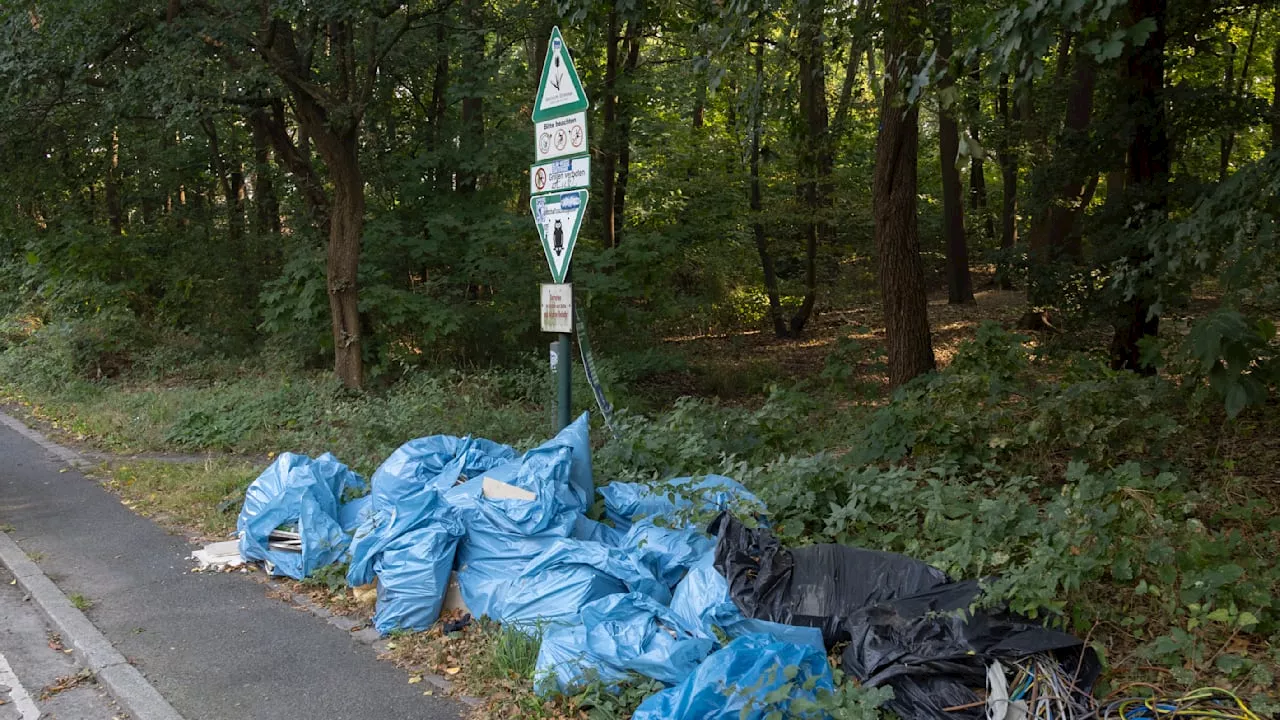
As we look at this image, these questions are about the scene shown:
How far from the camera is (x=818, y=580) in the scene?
417 cm

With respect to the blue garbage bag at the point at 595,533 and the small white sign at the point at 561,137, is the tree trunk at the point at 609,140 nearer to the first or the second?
the small white sign at the point at 561,137

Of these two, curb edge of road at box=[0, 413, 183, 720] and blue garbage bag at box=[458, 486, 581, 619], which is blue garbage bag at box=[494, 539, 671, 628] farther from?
curb edge of road at box=[0, 413, 183, 720]

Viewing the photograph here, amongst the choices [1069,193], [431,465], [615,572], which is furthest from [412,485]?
[1069,193]

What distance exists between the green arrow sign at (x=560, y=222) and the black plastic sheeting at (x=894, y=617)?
2.23m

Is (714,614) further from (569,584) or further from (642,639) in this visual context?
(569,584)

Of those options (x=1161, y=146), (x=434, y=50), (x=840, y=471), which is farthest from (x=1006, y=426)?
(x=434, y=50)

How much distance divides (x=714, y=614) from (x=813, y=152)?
826 centimetres

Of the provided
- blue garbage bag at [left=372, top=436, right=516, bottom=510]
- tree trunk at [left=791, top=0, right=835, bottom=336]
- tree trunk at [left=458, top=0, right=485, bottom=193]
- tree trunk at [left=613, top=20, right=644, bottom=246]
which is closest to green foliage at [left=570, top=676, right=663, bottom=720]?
blue garbage bag at [left=372, top=436, right=516, bottom=510]

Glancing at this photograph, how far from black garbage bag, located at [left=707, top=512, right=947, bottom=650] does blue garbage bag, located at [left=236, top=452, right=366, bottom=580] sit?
107 inches

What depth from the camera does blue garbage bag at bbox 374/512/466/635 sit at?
4.90 meters

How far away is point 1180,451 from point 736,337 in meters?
13.5

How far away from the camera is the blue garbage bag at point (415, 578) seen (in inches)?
193

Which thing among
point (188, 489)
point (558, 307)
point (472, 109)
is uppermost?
point (472, 109)

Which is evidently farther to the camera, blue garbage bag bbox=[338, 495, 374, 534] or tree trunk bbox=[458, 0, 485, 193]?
tree trunk bbox=[458, 0, 485, 193]
